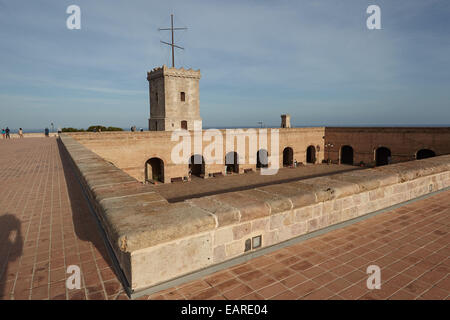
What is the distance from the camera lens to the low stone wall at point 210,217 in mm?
2150

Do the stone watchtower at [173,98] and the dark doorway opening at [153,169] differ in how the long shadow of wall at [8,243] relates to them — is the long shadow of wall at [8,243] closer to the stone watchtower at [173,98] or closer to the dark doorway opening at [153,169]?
the dark doorway opening at [153,169]

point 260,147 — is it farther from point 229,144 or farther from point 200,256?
point 200,256

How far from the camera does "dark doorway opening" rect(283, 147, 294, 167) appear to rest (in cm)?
2621

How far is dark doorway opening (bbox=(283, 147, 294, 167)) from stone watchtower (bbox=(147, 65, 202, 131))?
9.87m

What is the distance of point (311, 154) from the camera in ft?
93.0

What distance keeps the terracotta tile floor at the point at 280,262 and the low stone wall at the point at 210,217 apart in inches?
7.8

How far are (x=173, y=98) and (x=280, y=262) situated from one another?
25961 mm

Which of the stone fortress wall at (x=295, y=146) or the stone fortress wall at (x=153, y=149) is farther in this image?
the stone fortress wall at (x=295, y=146)

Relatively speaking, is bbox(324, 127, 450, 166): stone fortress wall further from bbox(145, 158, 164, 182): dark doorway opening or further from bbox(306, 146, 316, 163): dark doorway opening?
bbox(145, 158, 164, 182): dark doorway opening

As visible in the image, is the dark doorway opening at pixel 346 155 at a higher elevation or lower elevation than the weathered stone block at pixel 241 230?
lower

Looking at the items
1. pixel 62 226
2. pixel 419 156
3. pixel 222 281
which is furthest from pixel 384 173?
pixel 419 156

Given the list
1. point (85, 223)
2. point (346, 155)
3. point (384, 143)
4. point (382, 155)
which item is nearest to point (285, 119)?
point (346, 155)

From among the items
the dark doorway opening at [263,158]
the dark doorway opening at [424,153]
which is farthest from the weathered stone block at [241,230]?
the dark doorway opening at [424,153]

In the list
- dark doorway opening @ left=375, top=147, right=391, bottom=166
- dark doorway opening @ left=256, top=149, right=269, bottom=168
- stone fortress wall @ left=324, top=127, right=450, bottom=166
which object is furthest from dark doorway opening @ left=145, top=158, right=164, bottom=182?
dark doorway opening @ left=375, top=147, right=391, bottom=166
